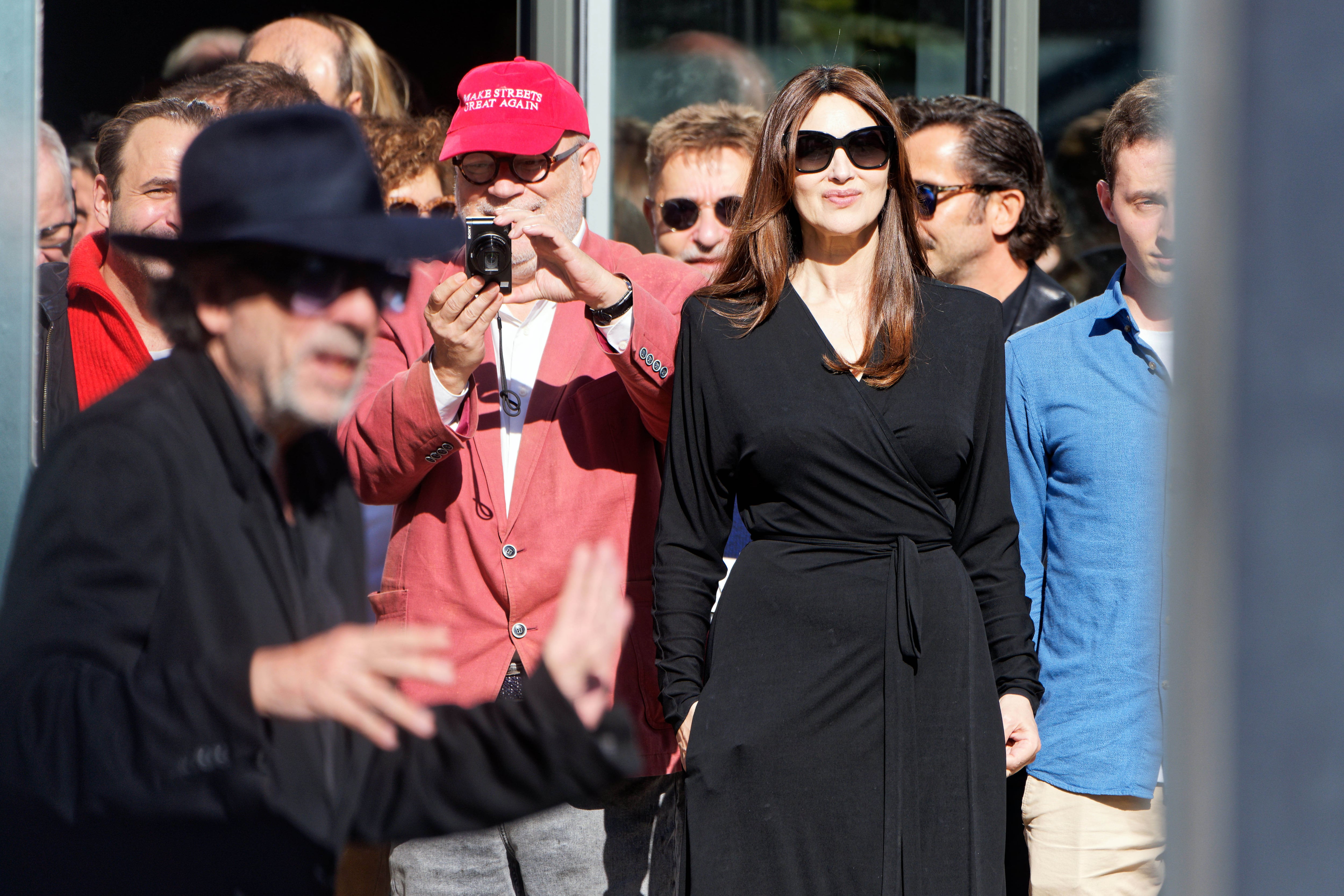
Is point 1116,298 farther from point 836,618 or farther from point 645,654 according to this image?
point 645,654

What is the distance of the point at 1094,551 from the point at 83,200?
3329 millimetres

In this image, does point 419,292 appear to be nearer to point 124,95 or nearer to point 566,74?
point 566,74

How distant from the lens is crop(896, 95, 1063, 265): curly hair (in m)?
3.29

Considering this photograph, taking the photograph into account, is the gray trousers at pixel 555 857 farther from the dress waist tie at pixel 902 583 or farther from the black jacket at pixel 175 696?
the black jacket at pixel 175 696

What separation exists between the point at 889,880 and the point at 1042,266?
225cm

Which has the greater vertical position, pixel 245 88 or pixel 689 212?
pixel 245 88

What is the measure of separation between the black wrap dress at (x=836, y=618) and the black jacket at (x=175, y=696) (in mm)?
932

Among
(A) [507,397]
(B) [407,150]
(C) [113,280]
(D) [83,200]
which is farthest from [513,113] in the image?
(D) [83,200]

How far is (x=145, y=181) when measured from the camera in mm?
2078

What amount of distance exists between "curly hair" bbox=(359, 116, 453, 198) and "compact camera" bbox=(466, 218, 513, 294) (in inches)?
45.5

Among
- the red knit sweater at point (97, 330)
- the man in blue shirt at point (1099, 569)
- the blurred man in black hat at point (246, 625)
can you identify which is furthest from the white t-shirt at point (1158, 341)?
the red knit sweater at point (97, 330)

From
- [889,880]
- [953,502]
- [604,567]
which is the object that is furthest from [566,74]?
[604,567]

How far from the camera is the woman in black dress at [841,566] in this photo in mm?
2154

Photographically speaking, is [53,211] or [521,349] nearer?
[521,349]
